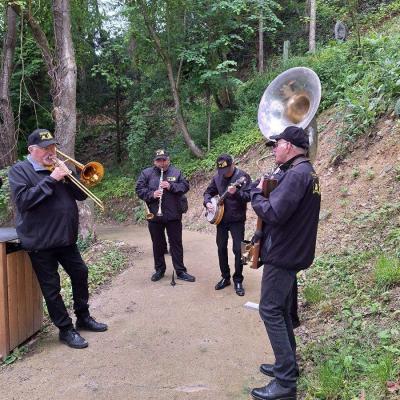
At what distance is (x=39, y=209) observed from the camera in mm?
4094

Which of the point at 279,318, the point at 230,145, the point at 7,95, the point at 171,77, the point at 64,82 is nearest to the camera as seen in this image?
the point at 279,318

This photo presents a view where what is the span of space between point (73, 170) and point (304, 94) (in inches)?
117

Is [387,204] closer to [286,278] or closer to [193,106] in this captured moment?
[286,278]

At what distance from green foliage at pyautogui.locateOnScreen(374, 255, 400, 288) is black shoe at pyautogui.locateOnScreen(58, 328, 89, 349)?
305 cm

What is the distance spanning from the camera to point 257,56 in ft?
66.8

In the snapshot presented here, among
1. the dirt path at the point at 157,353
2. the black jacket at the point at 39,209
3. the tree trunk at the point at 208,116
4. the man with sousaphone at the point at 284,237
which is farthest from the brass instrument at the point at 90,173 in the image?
the tree trunk at the point at 208,116

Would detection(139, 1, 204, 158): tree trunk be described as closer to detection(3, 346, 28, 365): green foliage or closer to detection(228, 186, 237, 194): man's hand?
detection(228, 186, 237, 194): man's hand

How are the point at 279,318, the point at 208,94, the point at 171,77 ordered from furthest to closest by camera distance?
the point at 208,94 → the point at 171,77 → the point at 279,318

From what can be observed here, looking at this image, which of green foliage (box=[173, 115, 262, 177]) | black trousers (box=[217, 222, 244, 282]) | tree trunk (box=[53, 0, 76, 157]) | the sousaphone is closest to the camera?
the sousaphone

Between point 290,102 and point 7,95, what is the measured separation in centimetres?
1065

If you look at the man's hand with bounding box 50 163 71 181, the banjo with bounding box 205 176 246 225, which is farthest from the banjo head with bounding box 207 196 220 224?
the man's hand with bounding box 50 163 71 181

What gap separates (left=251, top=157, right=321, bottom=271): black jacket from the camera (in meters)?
3.04

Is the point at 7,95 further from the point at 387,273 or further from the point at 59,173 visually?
the point at 387,273

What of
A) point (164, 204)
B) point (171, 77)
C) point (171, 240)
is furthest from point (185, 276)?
point (171, 77)
